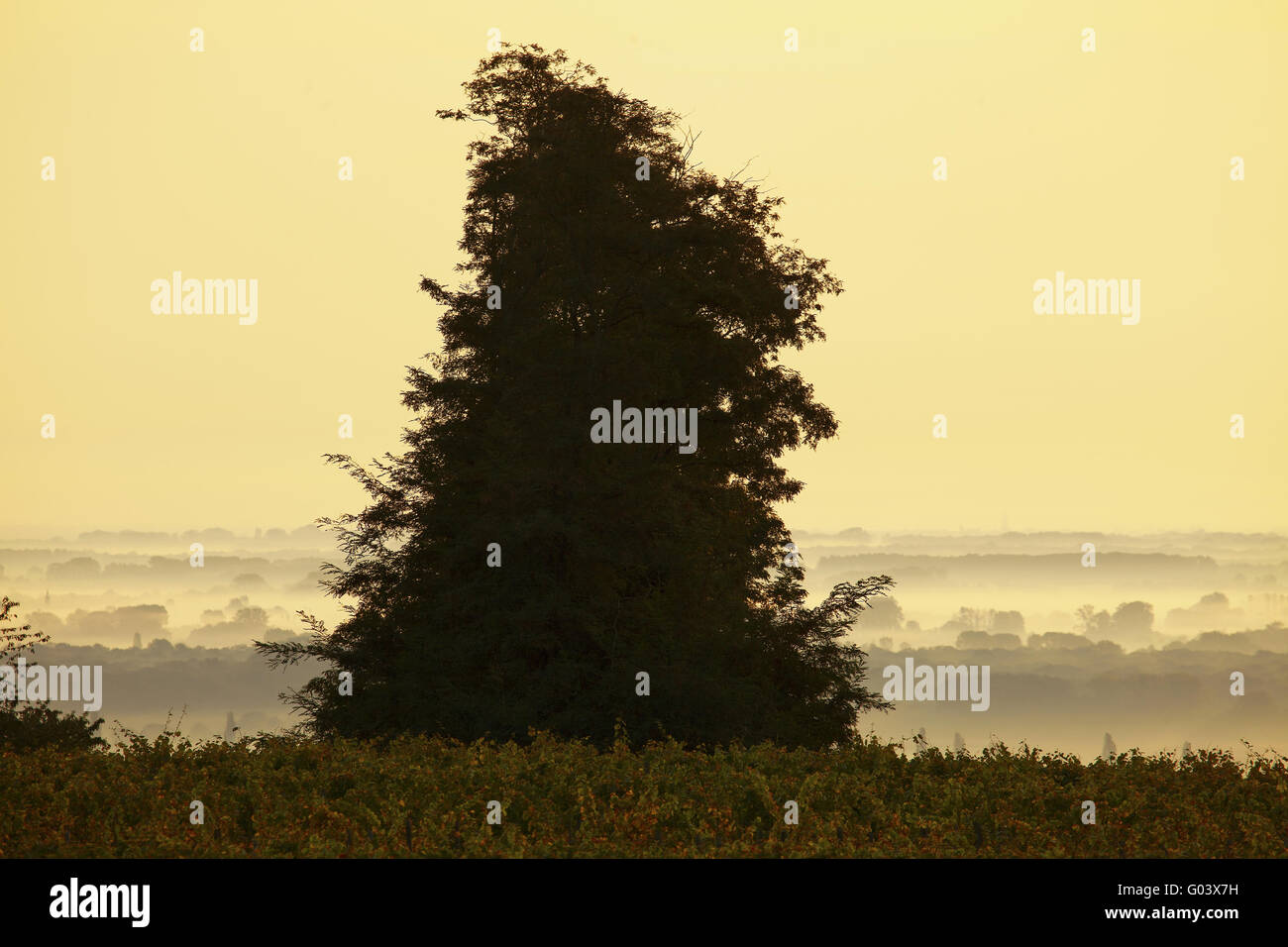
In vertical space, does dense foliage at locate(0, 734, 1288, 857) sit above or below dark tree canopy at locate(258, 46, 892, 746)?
below

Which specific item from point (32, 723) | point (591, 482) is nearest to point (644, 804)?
point (591, 482)

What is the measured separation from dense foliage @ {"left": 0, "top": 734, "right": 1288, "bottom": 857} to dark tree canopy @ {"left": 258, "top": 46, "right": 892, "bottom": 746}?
7.28 metres

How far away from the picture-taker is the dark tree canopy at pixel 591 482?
23031 mm

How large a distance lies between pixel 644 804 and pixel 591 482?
36.9ft

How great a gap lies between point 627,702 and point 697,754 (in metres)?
7.10

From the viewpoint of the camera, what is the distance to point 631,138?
90.1ft

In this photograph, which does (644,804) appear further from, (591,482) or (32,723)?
(32,723)

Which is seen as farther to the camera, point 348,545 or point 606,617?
point 348,545

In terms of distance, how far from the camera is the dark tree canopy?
23031 millimetres

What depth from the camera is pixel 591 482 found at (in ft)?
77.4

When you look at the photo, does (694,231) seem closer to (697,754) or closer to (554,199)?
(554,199)

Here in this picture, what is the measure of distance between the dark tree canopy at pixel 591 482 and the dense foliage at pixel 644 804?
7275mm

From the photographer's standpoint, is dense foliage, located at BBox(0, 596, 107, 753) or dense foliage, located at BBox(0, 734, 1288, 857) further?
dense foliage, located at BBox(0, 596, 107, 753)
